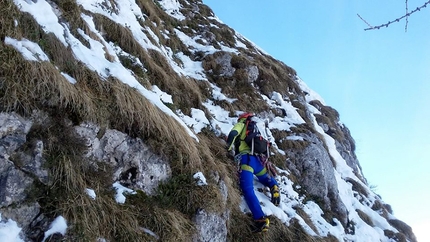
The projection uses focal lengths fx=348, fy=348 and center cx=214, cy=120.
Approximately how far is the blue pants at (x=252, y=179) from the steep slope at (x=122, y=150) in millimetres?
198

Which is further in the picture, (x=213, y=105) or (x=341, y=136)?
(x=341, y=136)

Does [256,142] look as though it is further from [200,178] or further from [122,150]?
[122,150]

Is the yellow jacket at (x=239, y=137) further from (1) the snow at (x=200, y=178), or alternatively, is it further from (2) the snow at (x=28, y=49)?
(2) the snow at (x=28, y=49)

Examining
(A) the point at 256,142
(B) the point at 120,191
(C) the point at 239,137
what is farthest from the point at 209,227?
(C) the point at 239,137

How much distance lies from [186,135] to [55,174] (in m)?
2.48

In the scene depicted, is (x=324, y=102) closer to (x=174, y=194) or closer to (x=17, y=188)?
(x=174, y=194)

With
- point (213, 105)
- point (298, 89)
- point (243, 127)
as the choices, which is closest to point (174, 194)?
point (243, 127)

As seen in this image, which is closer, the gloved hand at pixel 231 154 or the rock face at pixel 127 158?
the rock face at pixel 127 158

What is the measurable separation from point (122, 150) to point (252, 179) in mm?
2787

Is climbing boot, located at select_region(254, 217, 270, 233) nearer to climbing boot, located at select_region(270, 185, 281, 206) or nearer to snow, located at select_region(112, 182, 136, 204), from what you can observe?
climbing boot, located at select_region(270, 185, 281, 206)

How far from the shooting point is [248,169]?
6.97 metres

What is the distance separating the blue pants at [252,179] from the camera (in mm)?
6377

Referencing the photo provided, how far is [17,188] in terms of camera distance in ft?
12.8

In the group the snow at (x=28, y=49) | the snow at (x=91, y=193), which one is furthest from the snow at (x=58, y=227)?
the snow at (x=28, y=49)
